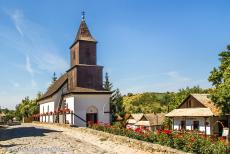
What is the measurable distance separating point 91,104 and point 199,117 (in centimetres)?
1808

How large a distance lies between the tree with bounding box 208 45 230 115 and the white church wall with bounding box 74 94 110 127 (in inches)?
510

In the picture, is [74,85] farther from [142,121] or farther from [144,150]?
[142,121]

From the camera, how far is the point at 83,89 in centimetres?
3847

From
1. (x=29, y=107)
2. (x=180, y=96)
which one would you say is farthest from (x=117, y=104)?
(x=29, y=107)

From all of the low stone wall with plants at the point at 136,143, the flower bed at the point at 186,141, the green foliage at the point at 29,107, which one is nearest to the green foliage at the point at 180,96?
the green foliage at the point at 29,107

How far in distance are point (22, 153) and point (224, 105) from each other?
62.9ft

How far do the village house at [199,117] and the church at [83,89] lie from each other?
1431cm

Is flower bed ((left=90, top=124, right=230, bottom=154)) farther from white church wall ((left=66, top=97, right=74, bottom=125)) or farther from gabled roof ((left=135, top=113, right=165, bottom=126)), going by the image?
gabled roof ((left=135, top=113, right=165, bottom=126))

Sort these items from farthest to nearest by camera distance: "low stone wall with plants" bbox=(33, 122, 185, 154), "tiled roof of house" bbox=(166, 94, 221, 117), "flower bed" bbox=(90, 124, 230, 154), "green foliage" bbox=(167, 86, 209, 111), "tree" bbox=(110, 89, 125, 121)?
"green foliage" bbox=(167, 86, 209, 111)
"tree" bbox=(110, 89, 125, 121)
"tiled roof of house" bbox=(166, 94, 221, 117)
"low stone wall with plants" bbox=(33, 122, 185, 154)
"flower bed" bbox=(90, 124, 230, 154)

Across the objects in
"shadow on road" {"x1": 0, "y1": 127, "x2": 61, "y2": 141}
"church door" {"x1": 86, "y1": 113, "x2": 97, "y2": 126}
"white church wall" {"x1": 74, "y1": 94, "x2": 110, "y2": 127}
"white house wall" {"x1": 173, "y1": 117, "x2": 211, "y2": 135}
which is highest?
"white church wall" {"x1": 74, "y1": 94, "x2": 110, "y2": 127}

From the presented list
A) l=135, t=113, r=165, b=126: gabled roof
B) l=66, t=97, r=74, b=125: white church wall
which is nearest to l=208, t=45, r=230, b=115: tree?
l=66, t=97, r=74, b=125: white church wall

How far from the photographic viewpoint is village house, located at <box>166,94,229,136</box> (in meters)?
44.9

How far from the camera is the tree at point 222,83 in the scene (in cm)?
2867

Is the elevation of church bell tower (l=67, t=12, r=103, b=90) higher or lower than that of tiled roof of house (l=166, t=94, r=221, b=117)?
higher
